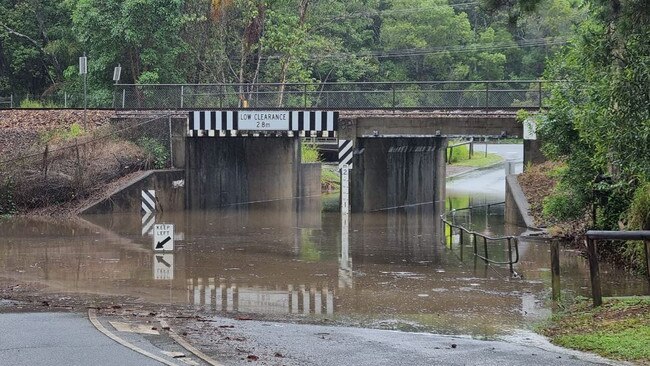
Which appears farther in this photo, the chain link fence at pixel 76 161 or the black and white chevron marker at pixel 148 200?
the chain link fence at pixel 76 161

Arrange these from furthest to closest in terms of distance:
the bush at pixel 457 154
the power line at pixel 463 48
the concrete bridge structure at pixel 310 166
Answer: the bush at pixel 457 154
the power line at pixel 463 48
the concrete bridge structure at pixel 310 166

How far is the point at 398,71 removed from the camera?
7488 cm

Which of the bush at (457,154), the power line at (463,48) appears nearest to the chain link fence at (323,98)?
the power line at (463,48)

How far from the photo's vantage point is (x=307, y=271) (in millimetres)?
21906

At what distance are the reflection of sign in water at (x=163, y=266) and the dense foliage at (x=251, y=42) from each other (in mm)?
18186

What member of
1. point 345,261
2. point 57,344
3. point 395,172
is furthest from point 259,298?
point 395,172

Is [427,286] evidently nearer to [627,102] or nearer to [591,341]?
[627,102]

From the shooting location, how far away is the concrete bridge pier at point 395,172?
133 ft

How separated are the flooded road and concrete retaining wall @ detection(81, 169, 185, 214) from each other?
3.37 feet

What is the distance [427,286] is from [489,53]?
2386 inches

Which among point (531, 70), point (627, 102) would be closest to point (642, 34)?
point (627, 102)

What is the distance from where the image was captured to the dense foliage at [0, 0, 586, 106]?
4841cm

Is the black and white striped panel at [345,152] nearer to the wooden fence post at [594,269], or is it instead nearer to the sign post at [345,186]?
the sign post at [345,186]

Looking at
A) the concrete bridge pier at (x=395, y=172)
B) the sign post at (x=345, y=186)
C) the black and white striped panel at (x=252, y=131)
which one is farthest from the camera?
the concrete bridge pier at (x=395, y=172)
